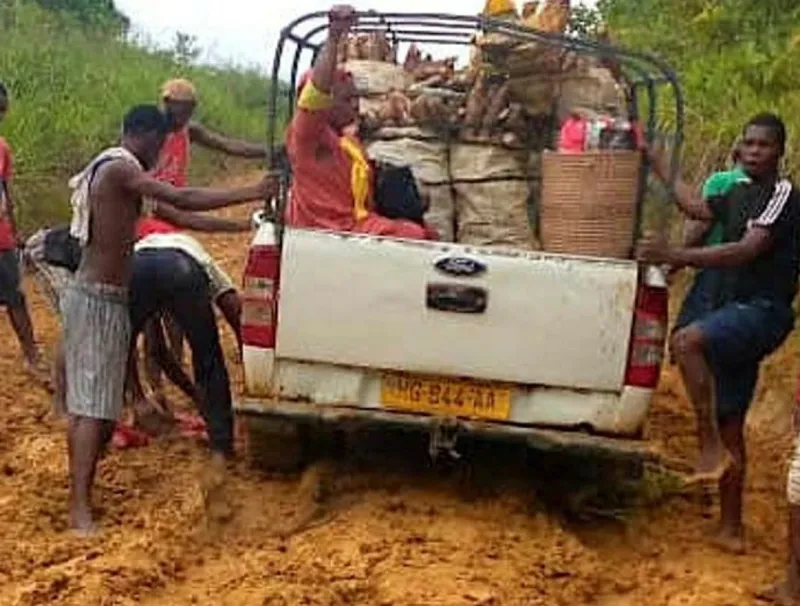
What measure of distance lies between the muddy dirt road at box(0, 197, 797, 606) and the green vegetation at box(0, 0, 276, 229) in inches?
238

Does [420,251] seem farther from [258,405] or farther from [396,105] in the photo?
[396,105]

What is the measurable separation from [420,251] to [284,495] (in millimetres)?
1205

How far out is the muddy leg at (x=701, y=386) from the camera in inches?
220

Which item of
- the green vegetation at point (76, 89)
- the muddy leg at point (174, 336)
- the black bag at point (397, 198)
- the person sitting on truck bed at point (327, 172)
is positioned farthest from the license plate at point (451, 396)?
the green vegetation at point (76, 89)

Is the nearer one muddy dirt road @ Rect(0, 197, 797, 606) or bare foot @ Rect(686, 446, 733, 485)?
muddy dirt road @ Rect(0, 197, 797, 606)

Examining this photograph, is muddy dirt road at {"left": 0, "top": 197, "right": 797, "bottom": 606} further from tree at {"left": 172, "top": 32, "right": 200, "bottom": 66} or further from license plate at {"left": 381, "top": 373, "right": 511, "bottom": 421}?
tree at {"left": 172, "top": 32, "right": 200, "bottom": 66}

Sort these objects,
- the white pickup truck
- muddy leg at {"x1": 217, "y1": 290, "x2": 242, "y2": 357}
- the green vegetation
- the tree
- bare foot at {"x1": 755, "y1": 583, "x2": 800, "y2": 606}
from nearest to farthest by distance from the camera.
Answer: bare foot at {"x1": 755, "y1": 583, "x2": 800, "y2": 606}, the white pickup truck, muddy leg at {"x1": 217, "y1": 290, "x2": 242, "y2": 357}, the green vegetation, the tree

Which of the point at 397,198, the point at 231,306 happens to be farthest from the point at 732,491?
the point at 231,306

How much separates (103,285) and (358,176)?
1.12m

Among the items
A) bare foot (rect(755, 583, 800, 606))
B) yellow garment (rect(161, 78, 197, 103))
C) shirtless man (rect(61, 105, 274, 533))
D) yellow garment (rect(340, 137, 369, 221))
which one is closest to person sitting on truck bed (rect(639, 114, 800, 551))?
bare foot (rect(755, 583, 800, 606))

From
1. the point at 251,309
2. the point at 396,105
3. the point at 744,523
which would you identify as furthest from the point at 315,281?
the point at 744,523

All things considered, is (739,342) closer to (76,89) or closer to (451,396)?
(451,396)

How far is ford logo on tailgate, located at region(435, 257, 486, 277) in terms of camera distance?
220 inches

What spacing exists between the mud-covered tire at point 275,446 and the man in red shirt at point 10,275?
6.65 feet
